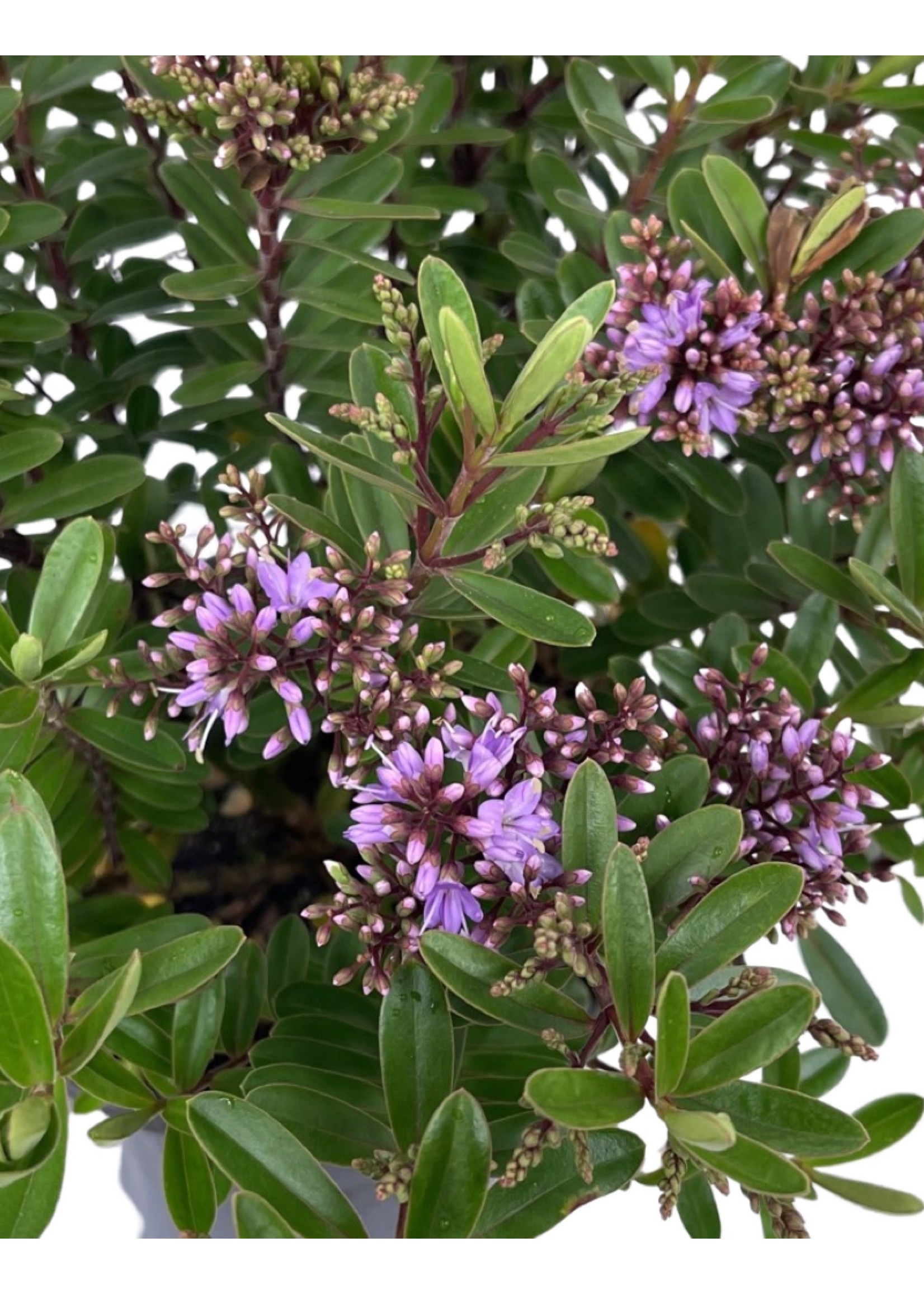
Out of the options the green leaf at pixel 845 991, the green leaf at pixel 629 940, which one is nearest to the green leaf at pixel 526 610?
the green leaf at pixel 629 940

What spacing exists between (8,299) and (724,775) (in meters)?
0.51

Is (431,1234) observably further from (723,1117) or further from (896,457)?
(896,457)

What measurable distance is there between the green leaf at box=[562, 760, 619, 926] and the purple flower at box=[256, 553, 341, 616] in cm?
14

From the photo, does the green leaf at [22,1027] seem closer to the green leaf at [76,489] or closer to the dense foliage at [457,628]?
the dense foliage at [457,628]

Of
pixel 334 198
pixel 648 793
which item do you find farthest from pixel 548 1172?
pixel 334 198

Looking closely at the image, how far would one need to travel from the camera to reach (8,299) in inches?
31.3

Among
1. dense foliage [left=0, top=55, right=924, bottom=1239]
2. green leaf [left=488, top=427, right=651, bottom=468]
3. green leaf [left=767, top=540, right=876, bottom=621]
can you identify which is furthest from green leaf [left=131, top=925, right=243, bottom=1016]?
green leaf [left=767, top=540, right=876, bottom=621]

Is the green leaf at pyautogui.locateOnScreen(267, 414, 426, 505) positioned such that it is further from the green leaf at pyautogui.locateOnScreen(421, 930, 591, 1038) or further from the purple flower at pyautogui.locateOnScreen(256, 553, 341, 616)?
the green leaf at pyautogui.locateOnScreen(421, 930, 591, 1038)

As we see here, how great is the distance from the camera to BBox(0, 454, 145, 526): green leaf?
752 millimetres

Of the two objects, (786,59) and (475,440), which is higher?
(786,59)

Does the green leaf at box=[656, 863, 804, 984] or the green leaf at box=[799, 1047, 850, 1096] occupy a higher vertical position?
the green leaf at box=[656, 863, 804, 984]

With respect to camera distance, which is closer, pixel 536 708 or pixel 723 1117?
pixel 723 1117

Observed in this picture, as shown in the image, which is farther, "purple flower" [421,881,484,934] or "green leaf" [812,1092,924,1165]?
"green leaf" [812,1092,924,1165]

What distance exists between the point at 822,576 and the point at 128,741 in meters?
0.38
